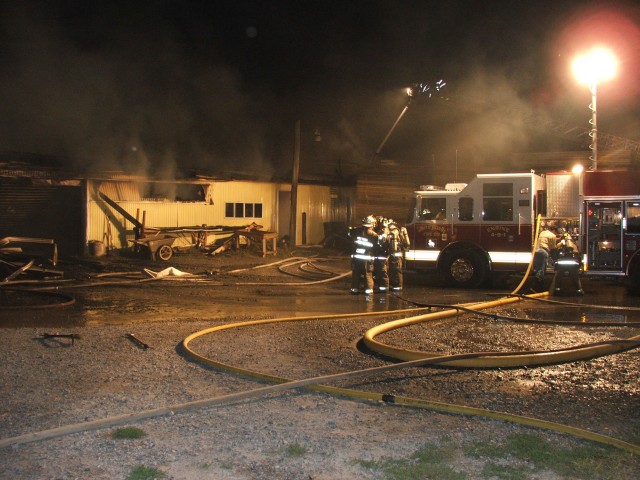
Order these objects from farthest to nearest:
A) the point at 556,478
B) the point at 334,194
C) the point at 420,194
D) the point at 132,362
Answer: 1. the point at 334,194
2. the point at 420,194
3. the point at 132,362
4. the point at 556,478

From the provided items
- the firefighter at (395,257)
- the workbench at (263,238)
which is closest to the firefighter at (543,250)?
the firefighter at (395,257)

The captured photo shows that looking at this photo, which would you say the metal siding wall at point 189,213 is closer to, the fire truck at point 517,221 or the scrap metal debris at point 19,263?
the scrap metal debris at point 19,263

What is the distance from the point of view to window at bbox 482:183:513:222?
45.6 ft

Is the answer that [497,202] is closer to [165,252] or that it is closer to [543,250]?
[543,250]

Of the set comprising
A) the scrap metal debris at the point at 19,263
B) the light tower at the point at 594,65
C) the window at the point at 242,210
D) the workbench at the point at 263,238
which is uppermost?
the light tower at the point at 594,65

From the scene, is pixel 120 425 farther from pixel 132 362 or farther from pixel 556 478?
pixel 556 478

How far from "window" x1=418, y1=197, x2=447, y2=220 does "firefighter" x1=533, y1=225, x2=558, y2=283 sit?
200 centimetres

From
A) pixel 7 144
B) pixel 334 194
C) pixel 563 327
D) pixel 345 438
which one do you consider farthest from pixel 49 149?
pixel 345 438

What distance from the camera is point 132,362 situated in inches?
272

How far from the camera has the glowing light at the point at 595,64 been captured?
14555mm

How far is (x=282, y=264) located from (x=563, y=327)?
9524 mm

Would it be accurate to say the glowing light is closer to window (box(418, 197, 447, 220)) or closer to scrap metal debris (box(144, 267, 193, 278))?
window (box(418, 197, 447, 220))

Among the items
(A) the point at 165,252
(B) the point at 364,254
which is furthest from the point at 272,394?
(A) the point at 165,252

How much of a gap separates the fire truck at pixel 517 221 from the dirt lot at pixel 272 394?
2576 millimetres
